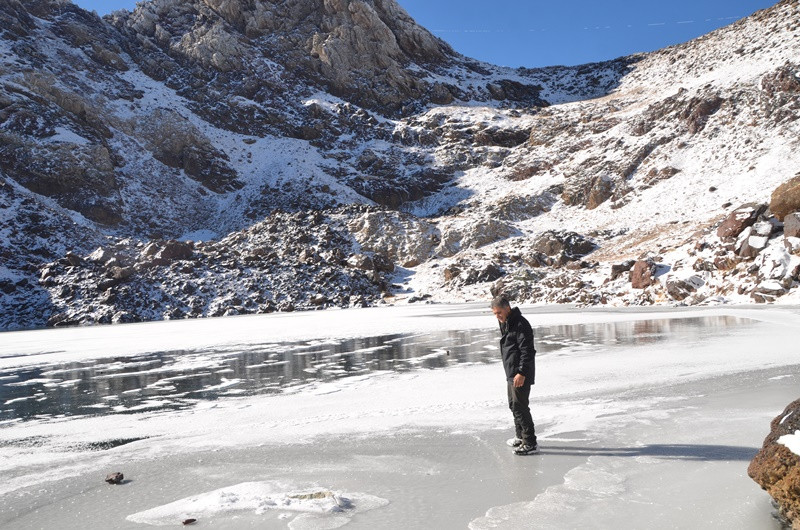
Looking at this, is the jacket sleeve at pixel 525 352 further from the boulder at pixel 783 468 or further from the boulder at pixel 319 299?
the boulder at pixel 319 299

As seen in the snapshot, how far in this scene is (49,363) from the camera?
13688mm

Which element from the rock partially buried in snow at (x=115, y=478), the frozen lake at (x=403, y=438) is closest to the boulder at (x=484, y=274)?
the frozen lake at (x=403, y=438)

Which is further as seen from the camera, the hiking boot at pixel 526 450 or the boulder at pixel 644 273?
the boulder at pixel 644 273

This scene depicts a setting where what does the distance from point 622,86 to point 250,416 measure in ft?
209

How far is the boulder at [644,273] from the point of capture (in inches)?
879

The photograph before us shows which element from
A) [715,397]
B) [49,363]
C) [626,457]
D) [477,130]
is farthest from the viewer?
[477,130]

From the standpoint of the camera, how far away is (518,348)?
5.18 meters

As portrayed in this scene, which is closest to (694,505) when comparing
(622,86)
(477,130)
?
(477,130)

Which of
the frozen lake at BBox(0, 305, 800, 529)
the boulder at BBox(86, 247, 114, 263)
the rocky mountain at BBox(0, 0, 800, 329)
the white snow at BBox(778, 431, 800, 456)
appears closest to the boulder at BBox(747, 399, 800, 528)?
the white snow at BBox(778, 431, 800, 456)

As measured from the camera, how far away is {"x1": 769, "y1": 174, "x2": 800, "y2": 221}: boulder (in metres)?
18.6

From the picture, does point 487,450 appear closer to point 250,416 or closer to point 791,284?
point 250,416

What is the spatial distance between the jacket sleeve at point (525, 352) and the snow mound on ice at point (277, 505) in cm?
188

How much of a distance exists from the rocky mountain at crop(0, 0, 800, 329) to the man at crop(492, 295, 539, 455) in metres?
16.9

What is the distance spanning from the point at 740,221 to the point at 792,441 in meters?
20.7
